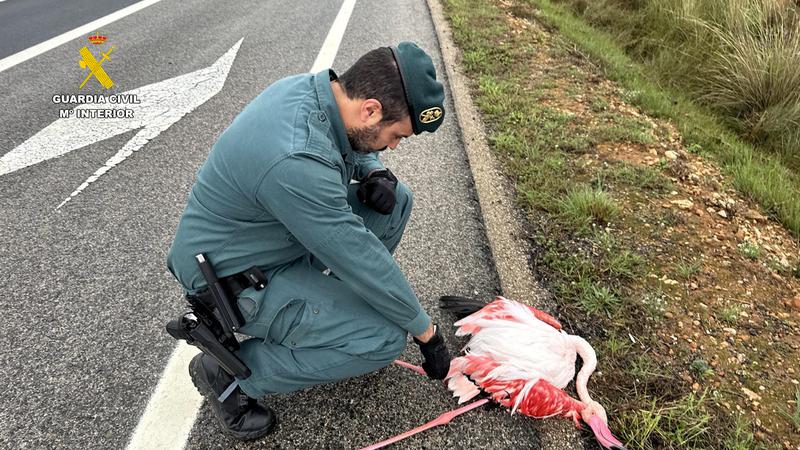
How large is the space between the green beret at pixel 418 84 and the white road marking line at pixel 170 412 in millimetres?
1487

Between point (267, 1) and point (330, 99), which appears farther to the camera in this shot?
point (267, 1)

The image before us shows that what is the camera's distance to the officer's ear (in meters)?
1.75

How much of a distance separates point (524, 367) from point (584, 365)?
0.31 meters

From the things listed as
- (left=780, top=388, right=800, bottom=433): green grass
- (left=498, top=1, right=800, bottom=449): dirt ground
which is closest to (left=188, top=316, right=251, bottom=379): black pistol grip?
(left=498, top=1, right=800, bottom=449): dirt ground

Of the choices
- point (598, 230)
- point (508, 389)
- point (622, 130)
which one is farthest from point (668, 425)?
point (622, 130)

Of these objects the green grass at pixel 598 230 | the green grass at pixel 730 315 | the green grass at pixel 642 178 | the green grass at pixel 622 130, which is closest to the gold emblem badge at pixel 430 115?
the green grass at pixel 598 230

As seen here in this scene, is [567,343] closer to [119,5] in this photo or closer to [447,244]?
[447,244]

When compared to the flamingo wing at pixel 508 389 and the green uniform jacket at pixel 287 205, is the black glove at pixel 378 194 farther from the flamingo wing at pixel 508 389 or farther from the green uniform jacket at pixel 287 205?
the flamingo wing at pixel 508 389

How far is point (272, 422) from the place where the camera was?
1962 millimetres

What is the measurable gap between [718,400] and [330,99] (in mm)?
2041

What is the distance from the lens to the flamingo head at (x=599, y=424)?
6.30ft

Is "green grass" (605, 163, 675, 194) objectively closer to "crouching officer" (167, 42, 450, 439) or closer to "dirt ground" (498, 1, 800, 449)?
"dirt ground" (498, 1, 800, 449)

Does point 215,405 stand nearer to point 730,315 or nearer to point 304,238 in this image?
point 304,238

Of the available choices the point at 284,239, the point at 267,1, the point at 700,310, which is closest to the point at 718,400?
the point at 700,310
